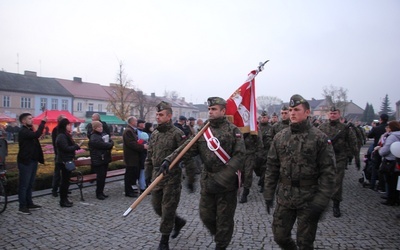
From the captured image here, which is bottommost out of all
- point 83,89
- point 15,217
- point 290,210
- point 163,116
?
point 15,217

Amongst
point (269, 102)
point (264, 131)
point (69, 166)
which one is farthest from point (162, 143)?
point (269, 102)

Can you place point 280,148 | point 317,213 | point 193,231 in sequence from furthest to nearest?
point 193,231, point 280,148, point 317,213

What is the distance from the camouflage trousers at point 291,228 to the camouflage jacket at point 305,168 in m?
0.10

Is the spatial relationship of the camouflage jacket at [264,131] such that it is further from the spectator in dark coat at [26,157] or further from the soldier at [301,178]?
the spectator in dark coat at [26,157]

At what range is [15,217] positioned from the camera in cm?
653

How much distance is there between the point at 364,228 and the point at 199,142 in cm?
376

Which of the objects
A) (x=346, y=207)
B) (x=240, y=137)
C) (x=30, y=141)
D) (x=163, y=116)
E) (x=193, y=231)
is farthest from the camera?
(x=346, y=207)

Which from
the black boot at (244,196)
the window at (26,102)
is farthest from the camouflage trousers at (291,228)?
the window at (26,102)

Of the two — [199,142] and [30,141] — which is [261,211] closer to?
[199,142]

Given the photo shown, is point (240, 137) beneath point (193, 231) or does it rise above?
above

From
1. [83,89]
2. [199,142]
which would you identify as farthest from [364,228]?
[83,89]

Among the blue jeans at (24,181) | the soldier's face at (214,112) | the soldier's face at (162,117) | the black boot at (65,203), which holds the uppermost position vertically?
the soldier's face at (214,112)

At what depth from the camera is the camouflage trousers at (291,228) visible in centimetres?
361

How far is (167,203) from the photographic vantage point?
16.1 ft
